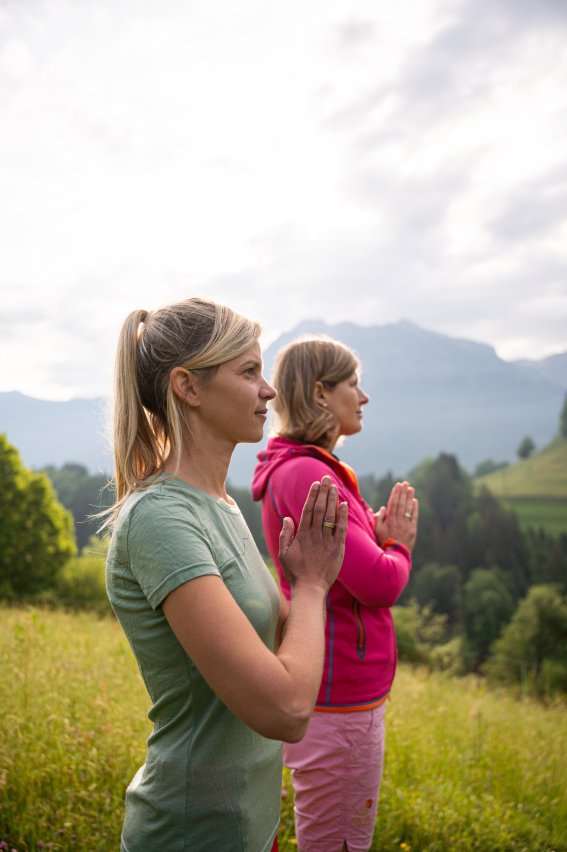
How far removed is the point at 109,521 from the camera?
1729mm

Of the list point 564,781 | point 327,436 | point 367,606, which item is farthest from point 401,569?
point 564,781

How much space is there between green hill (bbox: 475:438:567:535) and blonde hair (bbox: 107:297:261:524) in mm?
88182

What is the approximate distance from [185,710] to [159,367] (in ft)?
2.81

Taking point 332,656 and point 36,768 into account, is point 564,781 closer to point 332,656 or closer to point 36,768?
point 332,656

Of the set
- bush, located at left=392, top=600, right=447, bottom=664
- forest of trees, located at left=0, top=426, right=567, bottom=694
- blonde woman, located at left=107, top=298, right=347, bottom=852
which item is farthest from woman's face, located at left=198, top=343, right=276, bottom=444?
bush, located at left=392, top=600, right=447, bottom=664

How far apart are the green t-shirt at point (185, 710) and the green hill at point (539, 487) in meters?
88.2

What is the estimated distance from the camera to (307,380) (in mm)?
2785

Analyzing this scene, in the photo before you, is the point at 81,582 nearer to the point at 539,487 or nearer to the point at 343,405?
the point at 343,405

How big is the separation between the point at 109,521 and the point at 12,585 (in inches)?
1020

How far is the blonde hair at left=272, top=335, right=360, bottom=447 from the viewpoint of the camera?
8.97 ft

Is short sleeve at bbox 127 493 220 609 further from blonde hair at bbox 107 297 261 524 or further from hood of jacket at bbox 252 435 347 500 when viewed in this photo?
hood of jacket at bbox 252 435 347 500

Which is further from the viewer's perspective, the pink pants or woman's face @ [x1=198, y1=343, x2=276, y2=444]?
the pink pants

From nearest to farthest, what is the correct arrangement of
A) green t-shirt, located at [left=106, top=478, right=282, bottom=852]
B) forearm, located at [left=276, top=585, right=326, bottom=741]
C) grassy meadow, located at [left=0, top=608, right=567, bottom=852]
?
1. forearm, located at [left=276, top=585, right=326, bottom=741]
2. green t-shirt, located at [left=106, top=478, right=282, bottom=852]
3. grassy meadow, located at [left=0, top=608, right=567, bottom=852]

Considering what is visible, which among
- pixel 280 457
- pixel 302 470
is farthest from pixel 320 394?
pixel 302 470
